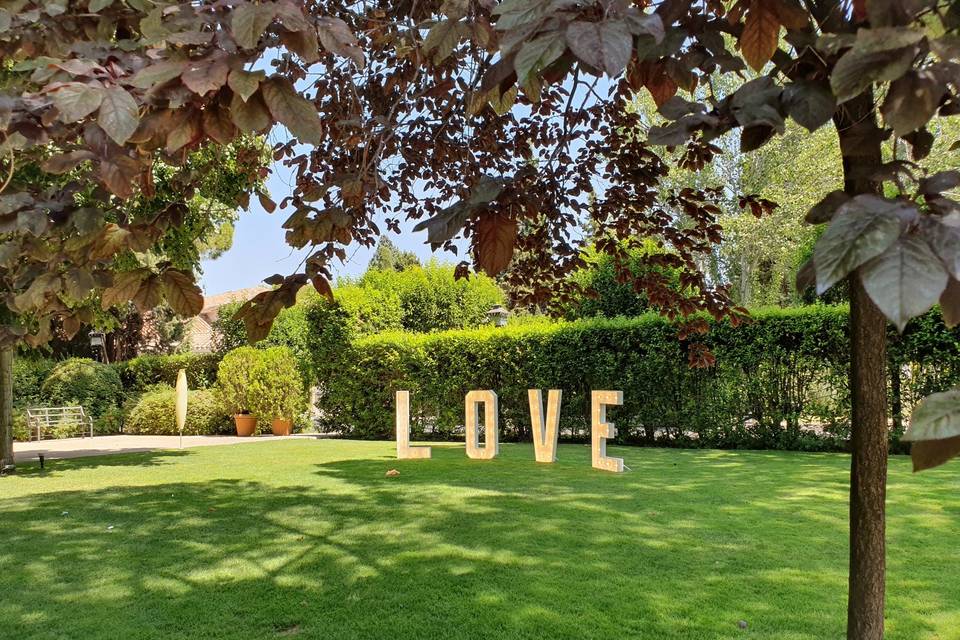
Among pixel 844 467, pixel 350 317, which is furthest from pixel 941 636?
pixel 350 317

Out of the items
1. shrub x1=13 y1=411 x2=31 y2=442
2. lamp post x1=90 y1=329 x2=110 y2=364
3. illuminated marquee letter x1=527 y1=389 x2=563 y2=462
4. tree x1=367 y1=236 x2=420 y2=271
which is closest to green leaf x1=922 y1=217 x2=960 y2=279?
illuminated marquee letter x1=527 y1=389 x2=563 y2=462

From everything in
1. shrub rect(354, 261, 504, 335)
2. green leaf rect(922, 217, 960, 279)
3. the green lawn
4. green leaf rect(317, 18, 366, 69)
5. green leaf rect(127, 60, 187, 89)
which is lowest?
the green lawn

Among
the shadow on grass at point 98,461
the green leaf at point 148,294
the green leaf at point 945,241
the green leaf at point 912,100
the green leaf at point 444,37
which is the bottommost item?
the shadow on grass at point 98,461

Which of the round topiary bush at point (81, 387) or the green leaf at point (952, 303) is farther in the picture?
the round topiary bush at point (81, 387)

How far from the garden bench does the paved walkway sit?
43 centimetres

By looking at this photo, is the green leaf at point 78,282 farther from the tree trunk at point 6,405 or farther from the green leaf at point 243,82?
the tree trunk at point 6,405

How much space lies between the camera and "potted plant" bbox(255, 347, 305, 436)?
552 inches

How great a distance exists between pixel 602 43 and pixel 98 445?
14.2m

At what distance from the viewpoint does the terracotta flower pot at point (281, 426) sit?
14070mm

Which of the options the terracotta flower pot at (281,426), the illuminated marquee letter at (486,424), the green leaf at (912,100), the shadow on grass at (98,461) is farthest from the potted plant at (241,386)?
the green leaf at (912,100)

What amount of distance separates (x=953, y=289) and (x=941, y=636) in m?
2.81

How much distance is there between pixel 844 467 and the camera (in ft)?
23.4

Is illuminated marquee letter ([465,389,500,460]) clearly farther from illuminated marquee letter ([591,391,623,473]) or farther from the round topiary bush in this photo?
the round topiary bush

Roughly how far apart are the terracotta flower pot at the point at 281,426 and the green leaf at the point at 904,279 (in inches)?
565
